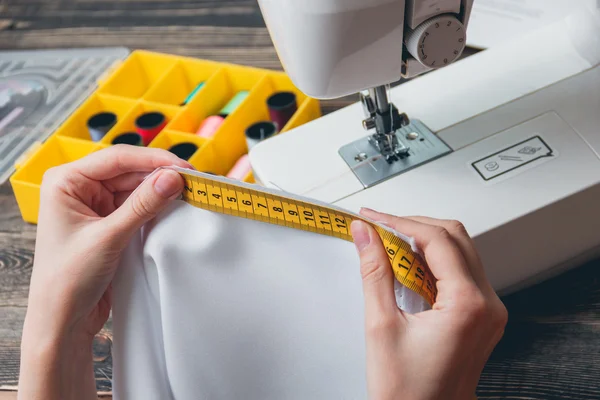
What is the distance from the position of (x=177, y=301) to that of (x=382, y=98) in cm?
46

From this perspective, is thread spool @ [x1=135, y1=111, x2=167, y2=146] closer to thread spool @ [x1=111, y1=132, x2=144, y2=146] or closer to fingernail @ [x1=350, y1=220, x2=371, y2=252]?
thread spool @ [x1=111, y1=132, x2=144, y2=146]

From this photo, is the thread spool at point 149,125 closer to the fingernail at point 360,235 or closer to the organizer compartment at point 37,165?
the organizer compartment at point 37,165

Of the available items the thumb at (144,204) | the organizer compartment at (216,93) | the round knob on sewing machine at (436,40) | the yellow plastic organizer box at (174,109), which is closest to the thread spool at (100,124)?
the yellow plastic organizer box at (174,109)

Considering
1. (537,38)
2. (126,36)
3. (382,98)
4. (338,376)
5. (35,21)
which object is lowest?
(338,376)

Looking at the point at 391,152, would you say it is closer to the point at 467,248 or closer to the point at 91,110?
the point at 467,248

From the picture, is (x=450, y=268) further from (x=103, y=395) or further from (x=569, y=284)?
(x=103, y=395)

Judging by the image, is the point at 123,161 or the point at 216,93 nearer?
the point at 123,161

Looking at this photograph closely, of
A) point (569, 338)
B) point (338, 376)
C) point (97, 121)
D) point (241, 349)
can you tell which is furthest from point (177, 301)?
point (97, 121)

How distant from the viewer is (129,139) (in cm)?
158

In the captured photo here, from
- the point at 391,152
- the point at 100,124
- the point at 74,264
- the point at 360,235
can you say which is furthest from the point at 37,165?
the point at 360,235

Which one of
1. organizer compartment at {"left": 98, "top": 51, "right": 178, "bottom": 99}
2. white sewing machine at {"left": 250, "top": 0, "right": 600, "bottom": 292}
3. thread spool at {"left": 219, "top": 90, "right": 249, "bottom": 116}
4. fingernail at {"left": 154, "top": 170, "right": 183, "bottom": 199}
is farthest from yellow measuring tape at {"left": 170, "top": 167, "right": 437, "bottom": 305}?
organizer compartment at {"left": 98, "top": 51, "right": 178, "bottom": 99}

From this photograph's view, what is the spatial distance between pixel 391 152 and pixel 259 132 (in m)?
0.43

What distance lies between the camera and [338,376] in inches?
41.3

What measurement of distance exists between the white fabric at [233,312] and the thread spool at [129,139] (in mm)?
626
